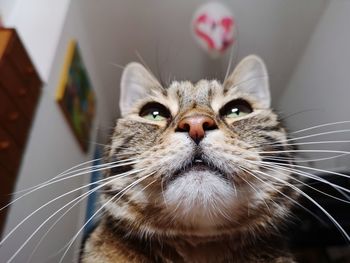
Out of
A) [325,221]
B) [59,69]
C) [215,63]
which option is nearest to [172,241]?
[325,221]

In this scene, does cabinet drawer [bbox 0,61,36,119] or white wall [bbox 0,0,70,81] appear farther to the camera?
white wall [bbox 0,0,70,81]

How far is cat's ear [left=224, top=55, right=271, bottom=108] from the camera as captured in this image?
907mm

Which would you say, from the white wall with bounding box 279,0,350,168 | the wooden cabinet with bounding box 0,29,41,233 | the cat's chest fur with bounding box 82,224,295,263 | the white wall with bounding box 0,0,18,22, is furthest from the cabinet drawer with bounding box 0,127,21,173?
the white wall with bounding box 279,0,350,168

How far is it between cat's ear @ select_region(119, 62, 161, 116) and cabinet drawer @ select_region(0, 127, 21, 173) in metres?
0.29

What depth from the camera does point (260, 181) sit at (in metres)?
0.57

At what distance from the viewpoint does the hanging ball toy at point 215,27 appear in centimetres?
133

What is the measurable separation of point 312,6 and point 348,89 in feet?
1.47

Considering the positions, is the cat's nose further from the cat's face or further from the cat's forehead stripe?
the cat's forehead stripe

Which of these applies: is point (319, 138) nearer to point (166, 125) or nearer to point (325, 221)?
point (325, 221)

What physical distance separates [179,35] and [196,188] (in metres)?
1.08

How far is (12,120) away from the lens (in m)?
0.77

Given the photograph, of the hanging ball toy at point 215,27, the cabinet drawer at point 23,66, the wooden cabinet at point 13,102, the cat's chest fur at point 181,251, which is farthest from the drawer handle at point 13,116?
the hanging ball toy at point 215,27

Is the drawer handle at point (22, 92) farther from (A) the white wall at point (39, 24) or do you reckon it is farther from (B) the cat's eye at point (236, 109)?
(B) the cat's eye at point (236, 109)

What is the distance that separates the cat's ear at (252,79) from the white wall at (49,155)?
45 cm
